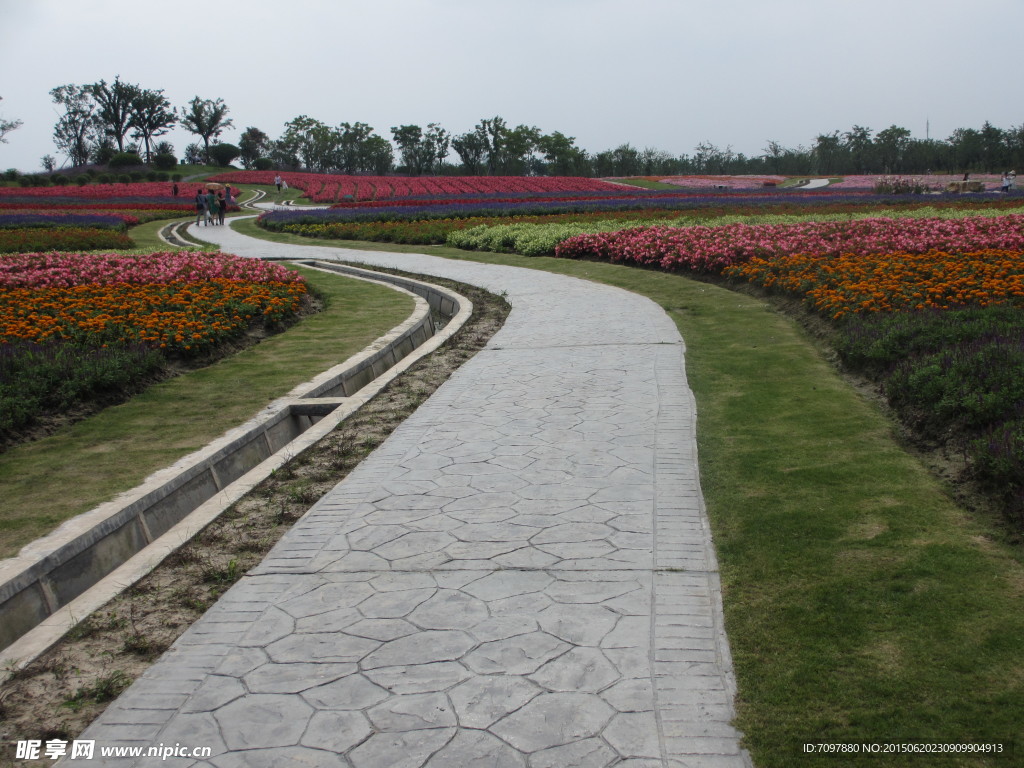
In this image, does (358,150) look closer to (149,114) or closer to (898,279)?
(149,114)

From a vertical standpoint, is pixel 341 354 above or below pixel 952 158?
below

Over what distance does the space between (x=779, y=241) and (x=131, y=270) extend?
10.1 meters

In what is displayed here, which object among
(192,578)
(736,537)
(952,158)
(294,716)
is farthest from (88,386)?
(952,158)

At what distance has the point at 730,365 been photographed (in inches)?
295

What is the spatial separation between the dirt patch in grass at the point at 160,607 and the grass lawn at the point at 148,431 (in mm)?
771

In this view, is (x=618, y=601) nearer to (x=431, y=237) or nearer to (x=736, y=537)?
(x=736, y=537)

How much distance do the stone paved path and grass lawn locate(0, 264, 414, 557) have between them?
1.32 m

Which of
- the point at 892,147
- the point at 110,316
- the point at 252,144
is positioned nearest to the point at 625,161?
the point at 892,147

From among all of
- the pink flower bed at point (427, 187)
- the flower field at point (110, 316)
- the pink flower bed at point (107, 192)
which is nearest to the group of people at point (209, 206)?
the pink flower bed at point (427, 187)

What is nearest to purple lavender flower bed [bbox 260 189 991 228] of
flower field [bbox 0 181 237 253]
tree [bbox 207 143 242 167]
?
flower field [bbox 0 181 237 253]

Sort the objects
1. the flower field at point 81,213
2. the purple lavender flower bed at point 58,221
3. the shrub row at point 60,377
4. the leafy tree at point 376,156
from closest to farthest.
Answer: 1. the shrub row at point 60,377
2. the flower field at point 81,213
3. the purple lavender flower bed at point 58,221
4. the leafy tree at point 376,156

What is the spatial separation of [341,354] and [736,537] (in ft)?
17.6

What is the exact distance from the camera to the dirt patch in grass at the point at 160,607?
2.80m

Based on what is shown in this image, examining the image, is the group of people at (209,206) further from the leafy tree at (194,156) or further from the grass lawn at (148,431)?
the leafy tree at (194,156)
